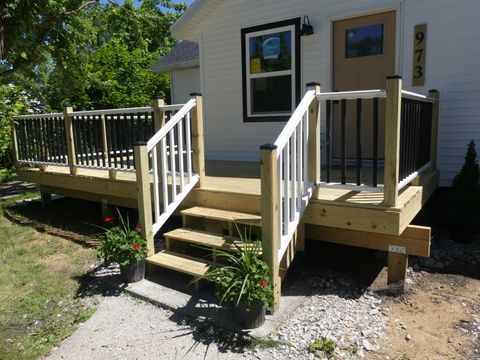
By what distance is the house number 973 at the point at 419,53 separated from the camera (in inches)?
199

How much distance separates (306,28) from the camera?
577 centimetres

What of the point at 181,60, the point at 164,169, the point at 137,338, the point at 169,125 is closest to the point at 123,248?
the point at 164,169

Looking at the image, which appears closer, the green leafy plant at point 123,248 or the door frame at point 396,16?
the green leafy plant at point 123,248

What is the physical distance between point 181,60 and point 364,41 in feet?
23.9

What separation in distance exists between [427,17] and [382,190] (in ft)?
9.29

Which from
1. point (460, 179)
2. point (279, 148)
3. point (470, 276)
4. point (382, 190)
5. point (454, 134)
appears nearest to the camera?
point (279, 148)

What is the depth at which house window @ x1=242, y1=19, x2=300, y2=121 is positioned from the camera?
612 centimetres

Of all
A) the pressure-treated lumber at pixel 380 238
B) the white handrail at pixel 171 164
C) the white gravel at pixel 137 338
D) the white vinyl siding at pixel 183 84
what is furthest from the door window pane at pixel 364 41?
the white vinyl siding at pixel 183 84

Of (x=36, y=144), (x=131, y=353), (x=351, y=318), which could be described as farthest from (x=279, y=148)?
(x=36, y=144)

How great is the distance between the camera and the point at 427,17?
4996 mm

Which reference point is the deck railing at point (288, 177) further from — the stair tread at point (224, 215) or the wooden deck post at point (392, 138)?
the wooden deck post at point (392, 138)

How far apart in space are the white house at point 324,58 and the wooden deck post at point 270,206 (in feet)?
10.0

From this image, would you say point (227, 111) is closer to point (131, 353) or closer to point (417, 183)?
point (417, 183)

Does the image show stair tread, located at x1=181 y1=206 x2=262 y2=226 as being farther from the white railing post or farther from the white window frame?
the white window frame
